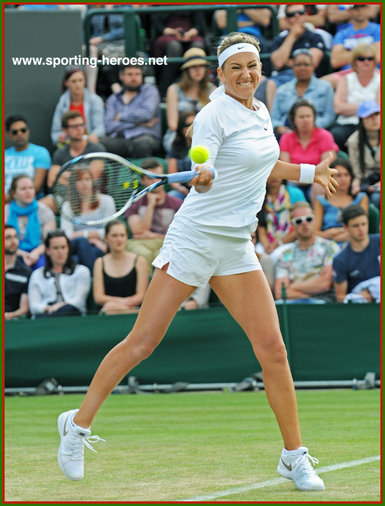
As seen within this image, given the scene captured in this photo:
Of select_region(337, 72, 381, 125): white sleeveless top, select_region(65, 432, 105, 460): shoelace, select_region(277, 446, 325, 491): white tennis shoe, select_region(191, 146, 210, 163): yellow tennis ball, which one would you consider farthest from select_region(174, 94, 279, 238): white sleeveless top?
select_region(337, 72, 381, 125): white sleeveless top

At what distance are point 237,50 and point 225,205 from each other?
78 cm

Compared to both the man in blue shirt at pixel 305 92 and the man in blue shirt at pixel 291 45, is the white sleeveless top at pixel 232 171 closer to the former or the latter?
the man in blue shirt at pixel 305 92

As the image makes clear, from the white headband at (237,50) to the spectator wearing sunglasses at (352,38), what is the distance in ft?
26.4

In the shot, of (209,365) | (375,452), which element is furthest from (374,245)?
(375,452)

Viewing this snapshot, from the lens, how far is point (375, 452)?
6367mm

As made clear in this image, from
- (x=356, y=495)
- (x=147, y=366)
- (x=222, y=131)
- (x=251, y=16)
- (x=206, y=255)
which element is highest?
(x=251, y=16)

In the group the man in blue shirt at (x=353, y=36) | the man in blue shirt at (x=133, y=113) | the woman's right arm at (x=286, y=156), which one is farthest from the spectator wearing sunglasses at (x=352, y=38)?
the man in blue shirt at (x=133, y=113)

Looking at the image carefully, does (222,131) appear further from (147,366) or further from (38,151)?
(38,151)

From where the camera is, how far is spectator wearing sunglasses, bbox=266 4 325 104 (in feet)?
43.3

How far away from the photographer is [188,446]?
6906 mm

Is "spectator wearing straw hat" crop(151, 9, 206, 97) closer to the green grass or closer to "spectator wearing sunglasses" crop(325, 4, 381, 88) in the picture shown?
"spectator wearing sunglasses" crop(325, 4, 381, 88)

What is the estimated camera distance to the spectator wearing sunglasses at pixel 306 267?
11.0 metres

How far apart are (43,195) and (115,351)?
25.4ft

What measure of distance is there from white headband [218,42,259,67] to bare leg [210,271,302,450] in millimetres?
1101
